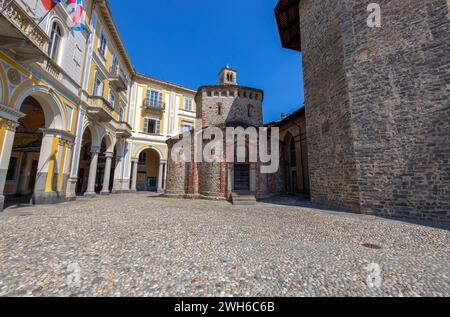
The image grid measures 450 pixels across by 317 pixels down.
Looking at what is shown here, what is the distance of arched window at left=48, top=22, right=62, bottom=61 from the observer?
9.71m

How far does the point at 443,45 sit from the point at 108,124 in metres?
21.9

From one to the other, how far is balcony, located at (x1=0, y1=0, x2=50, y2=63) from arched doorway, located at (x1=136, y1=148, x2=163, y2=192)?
1805 centimetres

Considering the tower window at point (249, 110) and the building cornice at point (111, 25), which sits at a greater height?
the building cornice at point (111, 25)

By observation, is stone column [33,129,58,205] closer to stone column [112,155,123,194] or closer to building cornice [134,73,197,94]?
stone column [112,155,123,194]

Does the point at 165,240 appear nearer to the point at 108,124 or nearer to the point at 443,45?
the point at 443,45

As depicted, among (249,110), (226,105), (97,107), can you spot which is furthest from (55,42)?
(249,110)

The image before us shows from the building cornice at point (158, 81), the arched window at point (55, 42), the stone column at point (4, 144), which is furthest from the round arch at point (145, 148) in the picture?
the stone column at point (4, 144)

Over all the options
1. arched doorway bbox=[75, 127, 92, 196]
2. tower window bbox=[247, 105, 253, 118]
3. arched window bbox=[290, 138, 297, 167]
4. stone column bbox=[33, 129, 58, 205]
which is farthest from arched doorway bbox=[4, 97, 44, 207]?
arched window bbox=[290, 138, 297, 167]

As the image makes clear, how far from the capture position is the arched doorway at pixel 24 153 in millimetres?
13156

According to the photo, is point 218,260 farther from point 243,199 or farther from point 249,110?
point 249,110

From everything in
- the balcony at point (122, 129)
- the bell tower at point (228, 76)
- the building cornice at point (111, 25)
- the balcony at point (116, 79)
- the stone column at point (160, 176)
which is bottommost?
the stone column at point (160, 176)

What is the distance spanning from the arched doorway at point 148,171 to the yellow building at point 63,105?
2870mm

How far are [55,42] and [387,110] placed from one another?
17.7 meters

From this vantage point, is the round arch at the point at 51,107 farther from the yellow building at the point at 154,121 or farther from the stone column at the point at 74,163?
the yellow building at the point at 154,121
